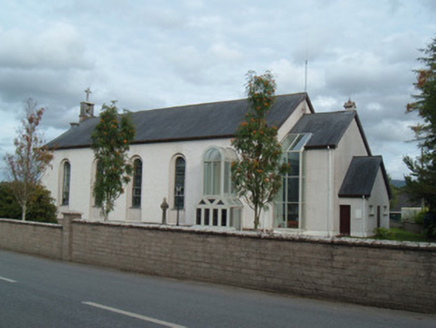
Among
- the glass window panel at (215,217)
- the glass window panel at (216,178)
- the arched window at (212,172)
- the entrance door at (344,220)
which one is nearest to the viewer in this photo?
the glass window panel at (215,217)

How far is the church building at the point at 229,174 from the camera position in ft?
90.6

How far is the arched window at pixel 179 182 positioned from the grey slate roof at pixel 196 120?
1799 mm

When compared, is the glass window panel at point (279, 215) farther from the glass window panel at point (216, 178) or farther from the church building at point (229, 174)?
the glass window panel at point (216, 178)

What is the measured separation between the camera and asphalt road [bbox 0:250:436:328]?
703 centimetres

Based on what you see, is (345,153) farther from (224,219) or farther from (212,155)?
(224,219)

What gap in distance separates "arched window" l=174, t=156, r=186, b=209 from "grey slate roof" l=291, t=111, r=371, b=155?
8194 mm

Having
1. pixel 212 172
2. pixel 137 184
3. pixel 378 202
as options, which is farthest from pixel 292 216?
pixel 137 184

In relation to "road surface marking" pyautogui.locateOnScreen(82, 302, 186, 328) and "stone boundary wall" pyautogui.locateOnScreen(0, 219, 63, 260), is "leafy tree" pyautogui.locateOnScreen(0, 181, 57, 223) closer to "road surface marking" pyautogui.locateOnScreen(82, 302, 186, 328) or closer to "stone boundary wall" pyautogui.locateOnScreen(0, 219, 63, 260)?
"stone boundary wall" pyautogui.locateOnScreen(0, 219, 63, 260)

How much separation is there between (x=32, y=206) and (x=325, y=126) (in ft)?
64.4

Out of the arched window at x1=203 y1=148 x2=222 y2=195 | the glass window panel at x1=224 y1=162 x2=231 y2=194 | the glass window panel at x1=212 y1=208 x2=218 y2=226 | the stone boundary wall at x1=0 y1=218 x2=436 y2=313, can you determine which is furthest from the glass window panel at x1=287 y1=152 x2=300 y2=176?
the stone boundary wall at x1=0 y1=218 x2=436 y2=313

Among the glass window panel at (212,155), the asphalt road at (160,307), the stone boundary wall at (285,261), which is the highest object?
the glass window panel at (212,155)

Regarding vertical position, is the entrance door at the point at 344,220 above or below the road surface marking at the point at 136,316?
above

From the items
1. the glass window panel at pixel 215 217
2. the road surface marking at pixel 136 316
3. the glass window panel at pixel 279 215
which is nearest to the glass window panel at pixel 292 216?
the glass window panel at pixel 279 215

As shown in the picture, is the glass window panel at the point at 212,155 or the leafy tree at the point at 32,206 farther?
the glass window panel at the point at 212,155
